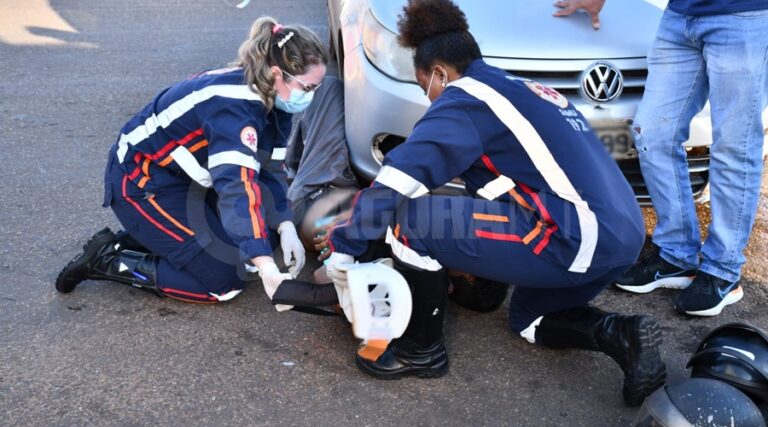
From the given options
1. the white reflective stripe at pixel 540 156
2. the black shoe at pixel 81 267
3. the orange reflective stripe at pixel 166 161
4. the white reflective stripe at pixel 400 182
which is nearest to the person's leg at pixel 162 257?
the black shoe at pixel 81 267

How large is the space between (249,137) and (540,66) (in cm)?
132

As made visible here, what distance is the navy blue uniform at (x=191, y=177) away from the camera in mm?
3078

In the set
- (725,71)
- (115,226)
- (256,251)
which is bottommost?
(115,226)

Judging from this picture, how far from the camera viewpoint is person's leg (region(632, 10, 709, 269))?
3379 millimetres

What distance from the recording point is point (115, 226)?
4.04 meters

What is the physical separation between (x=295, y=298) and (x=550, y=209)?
34.9 inches

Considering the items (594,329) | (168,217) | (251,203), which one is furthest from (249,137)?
(594,329)

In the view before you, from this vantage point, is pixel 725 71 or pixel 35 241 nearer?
pixel 725 71

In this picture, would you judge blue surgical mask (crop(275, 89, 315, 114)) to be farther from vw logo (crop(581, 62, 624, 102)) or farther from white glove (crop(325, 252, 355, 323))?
vw logo (crop(581, 62, 624, 102))

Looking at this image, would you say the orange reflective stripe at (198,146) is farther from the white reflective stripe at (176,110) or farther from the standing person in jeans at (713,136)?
the standing person in jeans at (713,136)

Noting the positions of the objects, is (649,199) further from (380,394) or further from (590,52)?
(380,394)

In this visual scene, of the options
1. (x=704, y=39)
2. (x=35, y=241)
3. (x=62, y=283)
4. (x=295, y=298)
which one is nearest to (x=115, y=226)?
(x=35, y=241)

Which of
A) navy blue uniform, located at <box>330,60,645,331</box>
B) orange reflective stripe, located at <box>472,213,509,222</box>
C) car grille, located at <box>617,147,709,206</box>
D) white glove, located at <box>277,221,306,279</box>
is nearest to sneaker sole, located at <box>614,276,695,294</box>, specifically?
car grille, located at <box>617,147,709,206</box>

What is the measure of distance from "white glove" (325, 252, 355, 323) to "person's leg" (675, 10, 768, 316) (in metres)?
1.50
